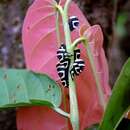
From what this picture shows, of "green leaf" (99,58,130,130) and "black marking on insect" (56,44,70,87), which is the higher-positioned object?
"black marking on insect" (56,44,70,87)

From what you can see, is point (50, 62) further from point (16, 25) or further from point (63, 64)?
point (16, 25)

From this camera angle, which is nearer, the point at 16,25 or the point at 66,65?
the point at 66,65

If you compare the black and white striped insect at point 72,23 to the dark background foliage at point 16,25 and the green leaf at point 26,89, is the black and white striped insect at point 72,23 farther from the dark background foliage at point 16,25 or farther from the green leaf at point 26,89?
the dark background foliage at point 16,25

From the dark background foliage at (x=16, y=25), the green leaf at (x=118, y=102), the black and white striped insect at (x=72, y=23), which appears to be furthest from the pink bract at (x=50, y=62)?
the dark background foliage at (x=16, y=25)

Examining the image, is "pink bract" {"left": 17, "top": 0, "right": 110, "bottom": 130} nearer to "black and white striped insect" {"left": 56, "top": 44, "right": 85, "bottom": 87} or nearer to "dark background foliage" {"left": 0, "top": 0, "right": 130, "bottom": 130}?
"black and white striped insect" {"left": 56, "top": 44, "right": 85, "bottom": 87}

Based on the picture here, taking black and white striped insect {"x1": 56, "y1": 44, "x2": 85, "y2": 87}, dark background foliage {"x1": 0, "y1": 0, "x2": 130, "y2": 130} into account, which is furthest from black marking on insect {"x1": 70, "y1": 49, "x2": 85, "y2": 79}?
dark background foliage {"x1": 0, "y1": 0, "x2": 130, "y2": 130}

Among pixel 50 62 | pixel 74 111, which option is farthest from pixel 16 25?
pixel 74 111
